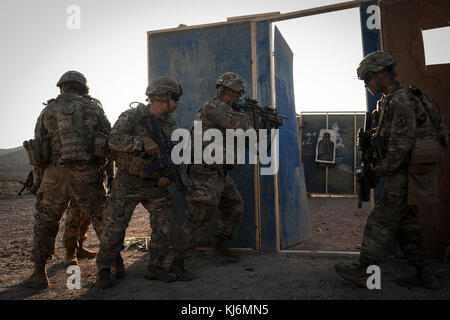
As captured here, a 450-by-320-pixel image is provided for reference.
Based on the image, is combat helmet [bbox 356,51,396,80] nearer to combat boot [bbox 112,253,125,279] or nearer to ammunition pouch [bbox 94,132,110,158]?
ammunition pouch [bbox 94,132,110,158]

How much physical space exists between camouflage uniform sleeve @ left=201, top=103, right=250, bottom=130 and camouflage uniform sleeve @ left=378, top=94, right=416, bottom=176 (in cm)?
156

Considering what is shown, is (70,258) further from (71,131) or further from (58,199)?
(71,131)

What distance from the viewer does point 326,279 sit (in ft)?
11.1

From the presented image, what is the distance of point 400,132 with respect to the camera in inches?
113

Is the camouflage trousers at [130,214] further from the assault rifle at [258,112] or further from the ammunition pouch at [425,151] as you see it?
the ammunition pouch at [425,151]

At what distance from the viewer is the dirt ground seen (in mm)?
3002

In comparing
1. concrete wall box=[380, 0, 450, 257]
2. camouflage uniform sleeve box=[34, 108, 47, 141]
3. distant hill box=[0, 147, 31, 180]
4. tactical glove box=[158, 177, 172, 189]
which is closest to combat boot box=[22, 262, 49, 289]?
camouflage uniform sleeve box=[34, 108, 47, 141]

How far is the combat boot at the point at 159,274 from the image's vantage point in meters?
3.41

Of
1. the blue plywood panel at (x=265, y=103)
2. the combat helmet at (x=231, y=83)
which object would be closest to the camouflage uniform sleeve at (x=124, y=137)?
the combat helmet at (x=231, y=83)

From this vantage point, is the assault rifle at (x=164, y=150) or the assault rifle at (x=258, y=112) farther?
the assault rifle at (x=258, y=112)

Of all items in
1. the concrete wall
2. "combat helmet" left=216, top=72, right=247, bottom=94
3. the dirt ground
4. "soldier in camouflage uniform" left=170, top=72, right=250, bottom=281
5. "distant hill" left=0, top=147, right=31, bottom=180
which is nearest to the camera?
the dirt ground

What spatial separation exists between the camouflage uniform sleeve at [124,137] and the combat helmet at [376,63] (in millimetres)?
2469

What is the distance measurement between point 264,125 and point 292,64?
2.18 metres
